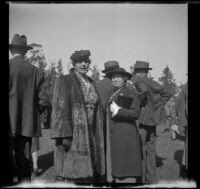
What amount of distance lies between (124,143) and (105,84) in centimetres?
97

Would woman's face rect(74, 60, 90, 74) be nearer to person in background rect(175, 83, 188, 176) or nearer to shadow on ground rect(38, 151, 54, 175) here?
shadow on ground rect(38, 151, 54, 175)

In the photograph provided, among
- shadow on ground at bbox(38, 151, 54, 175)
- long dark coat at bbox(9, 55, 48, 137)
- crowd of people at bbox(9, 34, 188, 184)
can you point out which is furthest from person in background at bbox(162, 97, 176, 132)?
long dark coat at bbox(9, 55, 48, 137)

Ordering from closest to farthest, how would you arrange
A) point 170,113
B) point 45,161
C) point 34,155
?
point 34,155 < point 45,161 < point 170,113

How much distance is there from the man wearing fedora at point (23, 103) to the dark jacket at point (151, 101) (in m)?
1.57

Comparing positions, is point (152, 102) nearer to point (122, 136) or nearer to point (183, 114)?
→ point (183, 114)

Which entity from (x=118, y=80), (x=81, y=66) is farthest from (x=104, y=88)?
(x=81, y=66)

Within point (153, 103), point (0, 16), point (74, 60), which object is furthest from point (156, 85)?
point (0, 16)

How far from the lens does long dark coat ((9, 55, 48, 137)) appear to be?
6570mm

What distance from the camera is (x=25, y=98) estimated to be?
21.8 ft

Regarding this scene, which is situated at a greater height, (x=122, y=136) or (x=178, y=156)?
(x=122, y=136)

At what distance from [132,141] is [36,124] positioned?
1395 millimetres

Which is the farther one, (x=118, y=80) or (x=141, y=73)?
(x=141, y=73)

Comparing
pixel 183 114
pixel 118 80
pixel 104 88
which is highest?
pixel 118 80
